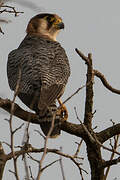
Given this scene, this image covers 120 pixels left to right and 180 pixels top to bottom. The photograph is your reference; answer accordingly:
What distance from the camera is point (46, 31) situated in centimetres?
881

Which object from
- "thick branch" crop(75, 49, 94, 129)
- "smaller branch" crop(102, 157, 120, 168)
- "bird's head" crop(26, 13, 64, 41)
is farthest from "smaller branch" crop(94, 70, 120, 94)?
"bird's head" crop(26, 13, 64, 41)

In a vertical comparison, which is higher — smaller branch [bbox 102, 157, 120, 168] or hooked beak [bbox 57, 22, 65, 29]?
hooked beak [bbox 57, 22, 65, 29]

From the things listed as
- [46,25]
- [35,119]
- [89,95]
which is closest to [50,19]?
[46,25]

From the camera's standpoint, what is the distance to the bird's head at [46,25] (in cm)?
877

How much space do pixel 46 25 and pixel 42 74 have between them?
8.65 feet

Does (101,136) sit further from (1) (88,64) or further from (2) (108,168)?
(1) (88,64)

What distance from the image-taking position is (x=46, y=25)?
29.1 feet

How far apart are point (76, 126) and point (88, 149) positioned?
0.31 m

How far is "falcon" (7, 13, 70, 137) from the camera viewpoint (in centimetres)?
592

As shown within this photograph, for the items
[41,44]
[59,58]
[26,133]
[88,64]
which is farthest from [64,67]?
[26,133]

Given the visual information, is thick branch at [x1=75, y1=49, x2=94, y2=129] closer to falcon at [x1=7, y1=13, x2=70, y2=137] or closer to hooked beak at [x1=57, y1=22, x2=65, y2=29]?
falcon at [x1=7, y1=13, x2=70, y2=137]

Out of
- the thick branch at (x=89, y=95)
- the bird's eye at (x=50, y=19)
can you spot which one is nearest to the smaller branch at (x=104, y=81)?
the thick branch at (x=89, y=95)

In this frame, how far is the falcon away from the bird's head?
18 centimetres

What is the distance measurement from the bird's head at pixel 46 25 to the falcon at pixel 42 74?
0.18 m
